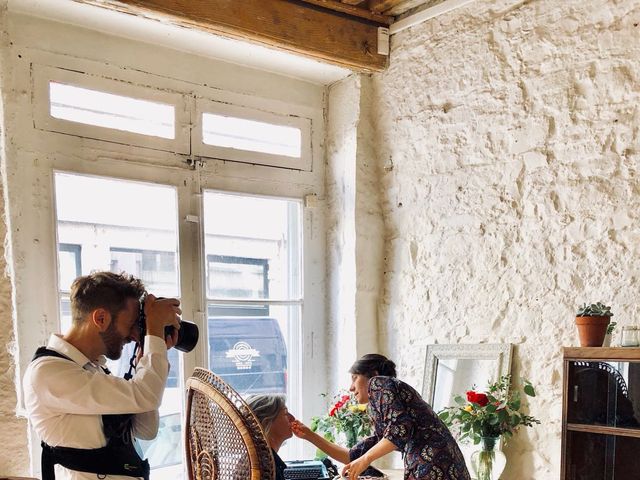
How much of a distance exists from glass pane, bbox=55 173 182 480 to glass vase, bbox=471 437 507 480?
1.32 m

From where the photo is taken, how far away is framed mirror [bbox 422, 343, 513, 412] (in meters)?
2.73

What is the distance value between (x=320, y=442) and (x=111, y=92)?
1714 millimetres

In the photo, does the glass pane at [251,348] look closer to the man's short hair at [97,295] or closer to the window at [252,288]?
the window at [252,288]

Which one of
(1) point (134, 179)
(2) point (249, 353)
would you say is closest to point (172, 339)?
(1) point (134, 179)

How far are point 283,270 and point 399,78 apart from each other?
113 centimetres

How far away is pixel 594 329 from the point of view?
2.21 meters

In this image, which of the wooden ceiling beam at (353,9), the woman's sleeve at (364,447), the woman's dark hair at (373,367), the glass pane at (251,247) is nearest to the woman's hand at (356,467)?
the woman's sleeve at (364,447)

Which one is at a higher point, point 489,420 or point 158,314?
point 158,314

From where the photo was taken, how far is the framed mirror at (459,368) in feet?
8.95

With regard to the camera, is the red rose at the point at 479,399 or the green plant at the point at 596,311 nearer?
the green plant at the point at 596,311

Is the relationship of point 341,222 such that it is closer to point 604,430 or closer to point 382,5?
point 382,5

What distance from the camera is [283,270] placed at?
136 inches

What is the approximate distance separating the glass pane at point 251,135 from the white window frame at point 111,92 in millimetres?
126

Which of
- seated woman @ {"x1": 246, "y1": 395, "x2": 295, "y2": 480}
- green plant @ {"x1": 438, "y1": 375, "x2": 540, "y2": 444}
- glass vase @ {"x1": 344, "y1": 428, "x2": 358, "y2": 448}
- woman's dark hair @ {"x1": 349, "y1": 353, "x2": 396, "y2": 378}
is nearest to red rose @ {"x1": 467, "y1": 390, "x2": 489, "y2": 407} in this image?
green plant @ {"x1": 438, "y1": 375, "x2": 540, "y2": 444}
